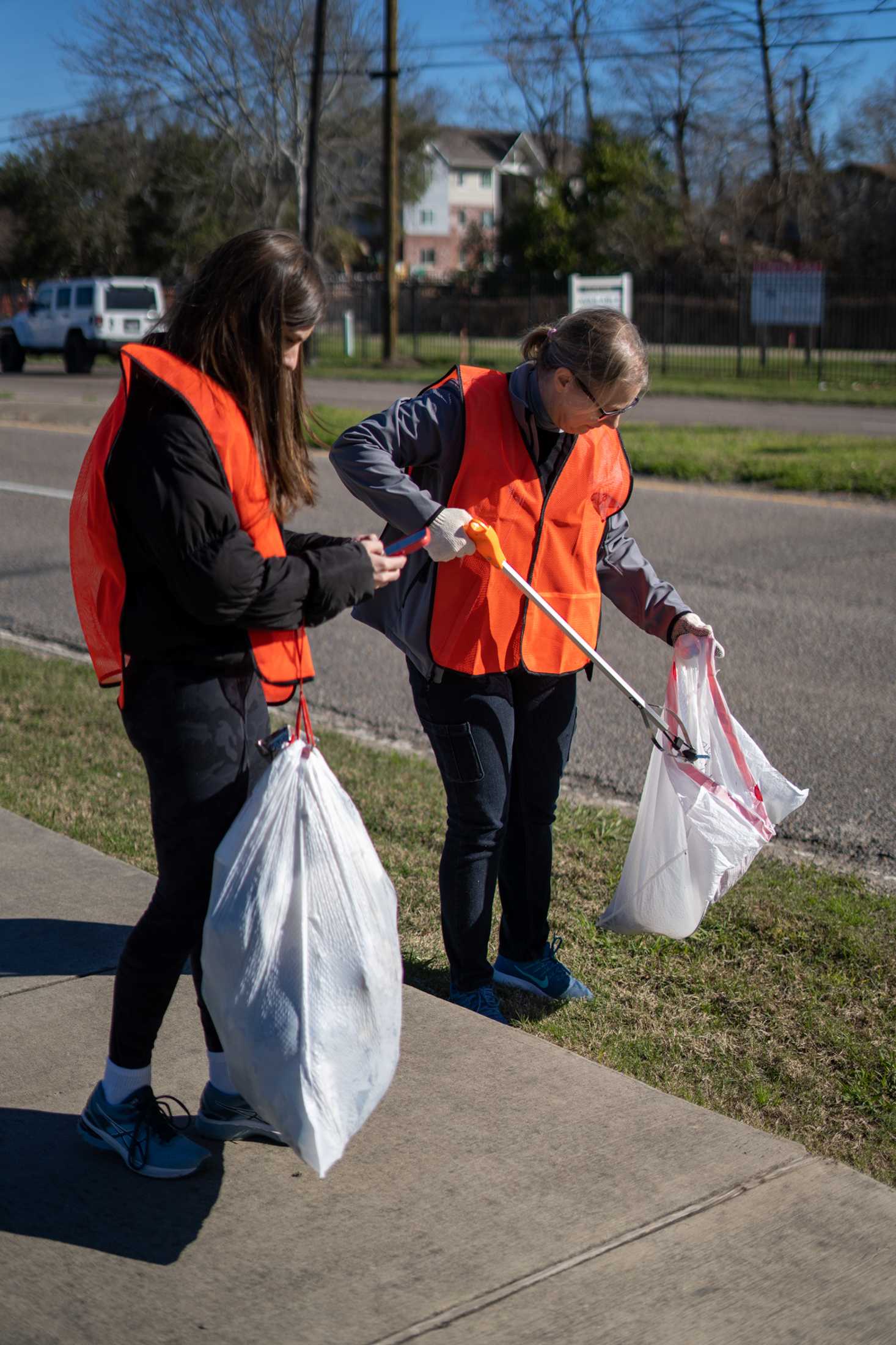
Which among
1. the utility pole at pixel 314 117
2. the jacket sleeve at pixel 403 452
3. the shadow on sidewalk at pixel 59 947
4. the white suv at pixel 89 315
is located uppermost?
the utility pole at pixel 314 117

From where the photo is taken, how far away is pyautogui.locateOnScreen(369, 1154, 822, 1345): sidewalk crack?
2.27m

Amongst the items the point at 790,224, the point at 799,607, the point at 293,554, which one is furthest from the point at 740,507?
the point at 790,224

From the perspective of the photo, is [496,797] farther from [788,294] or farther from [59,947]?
[788,294]

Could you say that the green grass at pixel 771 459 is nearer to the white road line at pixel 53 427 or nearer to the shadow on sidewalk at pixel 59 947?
the white road line at pixel 53 427

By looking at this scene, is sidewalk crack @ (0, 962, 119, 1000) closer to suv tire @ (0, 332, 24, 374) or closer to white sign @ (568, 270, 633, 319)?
white sign @ (568, 270, 633, 319)

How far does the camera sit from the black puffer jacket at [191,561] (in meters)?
2.35

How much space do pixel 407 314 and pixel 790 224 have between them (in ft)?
41.4

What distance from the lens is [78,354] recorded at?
30875 millimetres

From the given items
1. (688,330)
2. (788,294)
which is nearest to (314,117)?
(688,330)

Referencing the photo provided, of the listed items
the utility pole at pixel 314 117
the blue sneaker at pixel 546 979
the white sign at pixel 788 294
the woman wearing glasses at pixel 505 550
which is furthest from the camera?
the utility pole at pixel 314 117

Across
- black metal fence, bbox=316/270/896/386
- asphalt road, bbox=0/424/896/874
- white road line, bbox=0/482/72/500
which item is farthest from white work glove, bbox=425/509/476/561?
black metal fence, bbox=316/270/896/386

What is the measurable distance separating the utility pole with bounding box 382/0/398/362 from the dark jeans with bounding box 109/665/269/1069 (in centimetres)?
2700

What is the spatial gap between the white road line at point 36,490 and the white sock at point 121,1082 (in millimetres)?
10112

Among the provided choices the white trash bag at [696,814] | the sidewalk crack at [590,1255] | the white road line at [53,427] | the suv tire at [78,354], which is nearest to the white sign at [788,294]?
the white road line at [53,427]
